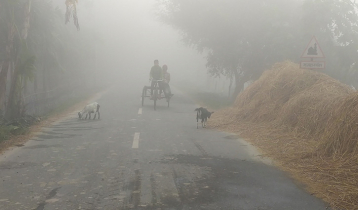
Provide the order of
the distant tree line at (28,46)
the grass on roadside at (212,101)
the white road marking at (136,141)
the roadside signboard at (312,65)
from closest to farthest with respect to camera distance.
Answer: the white road marking at (136,141) → the roadside signboard at (312,65) → the distant tree line at (28,46) → the grass on roadside at (212,101)

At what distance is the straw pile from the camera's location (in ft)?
21.7

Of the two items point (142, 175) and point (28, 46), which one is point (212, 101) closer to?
point (28, 46)

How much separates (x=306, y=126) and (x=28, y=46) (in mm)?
15099

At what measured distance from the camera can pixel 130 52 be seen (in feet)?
398

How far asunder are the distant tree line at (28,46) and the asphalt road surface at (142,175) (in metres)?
3.85

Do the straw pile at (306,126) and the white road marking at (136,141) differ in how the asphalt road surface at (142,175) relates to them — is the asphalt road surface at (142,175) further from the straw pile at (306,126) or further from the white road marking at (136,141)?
the straw pile at (306,126)

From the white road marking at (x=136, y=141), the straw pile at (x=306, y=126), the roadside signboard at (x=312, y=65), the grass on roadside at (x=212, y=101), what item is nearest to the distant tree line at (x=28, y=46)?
the white road marking at (x=136, y=141)

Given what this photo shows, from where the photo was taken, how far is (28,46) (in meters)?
20.0

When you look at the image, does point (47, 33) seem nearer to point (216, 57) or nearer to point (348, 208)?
point (216, 57)

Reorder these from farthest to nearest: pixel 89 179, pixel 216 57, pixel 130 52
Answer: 1. pixel 130 52
2. pixel 216 57
3. pixel 89 179

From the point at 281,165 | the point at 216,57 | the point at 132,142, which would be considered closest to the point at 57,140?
the point at 132,142

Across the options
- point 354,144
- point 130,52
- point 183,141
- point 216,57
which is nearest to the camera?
point 354,144

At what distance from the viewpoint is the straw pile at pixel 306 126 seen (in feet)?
21.7

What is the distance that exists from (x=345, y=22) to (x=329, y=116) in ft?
49.9
